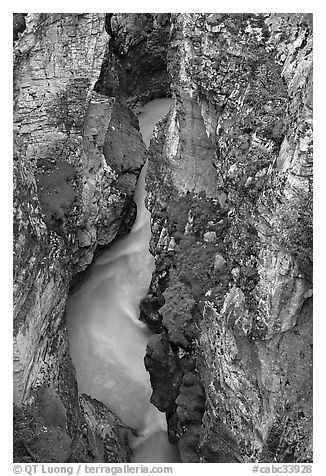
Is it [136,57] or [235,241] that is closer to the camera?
[235,241]

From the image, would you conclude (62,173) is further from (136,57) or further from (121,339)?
(136,57)

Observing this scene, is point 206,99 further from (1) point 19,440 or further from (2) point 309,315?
(1) point 19,440

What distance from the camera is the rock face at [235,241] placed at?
46.3ft

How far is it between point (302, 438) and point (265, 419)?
39.8 inches

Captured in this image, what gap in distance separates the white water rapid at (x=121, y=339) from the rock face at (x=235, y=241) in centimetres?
91

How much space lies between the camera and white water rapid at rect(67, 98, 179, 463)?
18828 millimetres

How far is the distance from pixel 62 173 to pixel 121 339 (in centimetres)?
614

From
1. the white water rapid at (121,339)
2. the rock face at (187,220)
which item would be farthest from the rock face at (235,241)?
the white water rapid at (121,339)

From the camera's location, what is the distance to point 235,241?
1567 centimetres

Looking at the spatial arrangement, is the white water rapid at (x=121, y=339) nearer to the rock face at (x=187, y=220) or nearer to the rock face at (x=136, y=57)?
the rock face at (x=187, y=220)

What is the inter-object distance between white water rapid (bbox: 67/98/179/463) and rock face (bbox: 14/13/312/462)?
66 cm

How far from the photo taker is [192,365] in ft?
55.3

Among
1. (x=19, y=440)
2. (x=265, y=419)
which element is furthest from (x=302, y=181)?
(x=19, y=440)

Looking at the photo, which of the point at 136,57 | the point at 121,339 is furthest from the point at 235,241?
the point at 136,57
